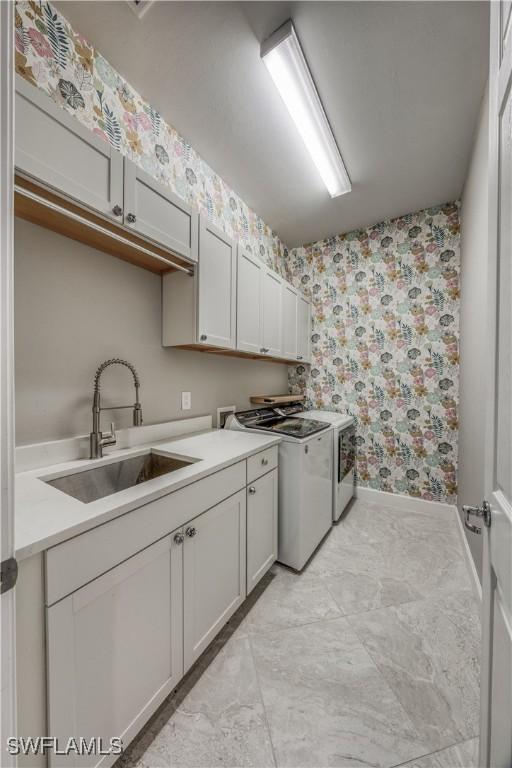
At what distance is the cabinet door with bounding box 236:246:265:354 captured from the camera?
2053 millimetres

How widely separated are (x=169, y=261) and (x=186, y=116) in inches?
38.4

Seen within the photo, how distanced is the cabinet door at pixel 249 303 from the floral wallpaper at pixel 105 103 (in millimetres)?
456

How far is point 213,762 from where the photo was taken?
3.25 ft

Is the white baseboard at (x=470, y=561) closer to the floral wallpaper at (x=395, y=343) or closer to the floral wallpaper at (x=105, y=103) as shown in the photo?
the floral wallpaper at (x=395, y=343)

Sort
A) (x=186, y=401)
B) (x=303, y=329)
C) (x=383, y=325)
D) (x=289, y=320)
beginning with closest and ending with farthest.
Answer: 1. (x=186, y=401)
2. (x=289, y=320)
3. (x=383, y=325)
4. (x=303, y=329)

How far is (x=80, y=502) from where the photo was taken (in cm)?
93

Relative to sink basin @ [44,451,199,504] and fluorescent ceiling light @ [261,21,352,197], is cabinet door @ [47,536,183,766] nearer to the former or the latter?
sink basin @ [44,451,199,504]

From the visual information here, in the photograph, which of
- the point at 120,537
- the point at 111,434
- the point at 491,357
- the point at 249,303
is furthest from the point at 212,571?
the point at 249,303

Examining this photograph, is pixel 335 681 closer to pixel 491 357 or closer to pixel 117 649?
pixel 117 649

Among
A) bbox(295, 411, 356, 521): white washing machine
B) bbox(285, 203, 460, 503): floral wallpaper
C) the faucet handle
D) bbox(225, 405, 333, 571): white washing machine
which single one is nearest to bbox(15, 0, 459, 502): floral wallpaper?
bbox(285, 203, 460, 503): floral wallpaper

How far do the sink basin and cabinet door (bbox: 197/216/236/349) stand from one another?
69cm

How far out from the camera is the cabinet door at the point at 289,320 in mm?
2705

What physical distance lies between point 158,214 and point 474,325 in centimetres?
196

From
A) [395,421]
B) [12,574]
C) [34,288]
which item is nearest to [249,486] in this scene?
[12,574]
